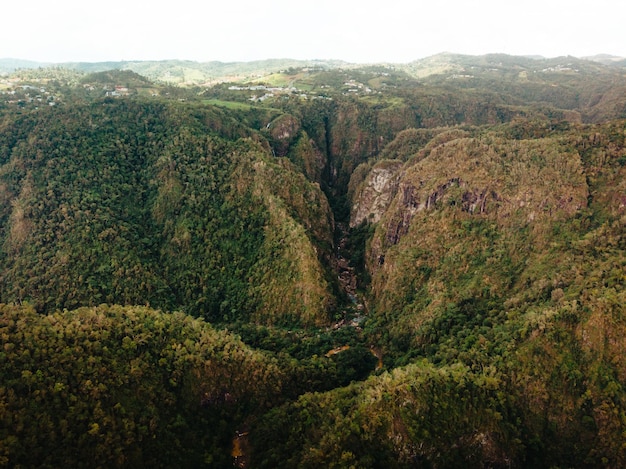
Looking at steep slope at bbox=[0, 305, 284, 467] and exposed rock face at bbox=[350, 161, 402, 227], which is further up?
exposed rock face at bbox=[350, 161, 402, 227]

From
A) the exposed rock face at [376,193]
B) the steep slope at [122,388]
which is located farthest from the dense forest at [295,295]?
the exposed rock face at [376,193]

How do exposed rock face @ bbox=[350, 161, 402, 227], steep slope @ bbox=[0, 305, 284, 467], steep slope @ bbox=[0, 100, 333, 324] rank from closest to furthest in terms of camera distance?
1. steep slope @ bbox=[0, 305, 284, 467]
2. steep slope @ bbox=[0, 100, 333, 324]
3. exposed rock face @ bbox=[350, 161, 402, 227]

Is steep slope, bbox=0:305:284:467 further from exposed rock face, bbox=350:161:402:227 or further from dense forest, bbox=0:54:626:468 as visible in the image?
exposed rock face, bbox=350:161:402:227

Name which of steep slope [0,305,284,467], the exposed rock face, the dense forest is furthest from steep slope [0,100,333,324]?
steep slope [0,305,284,467]

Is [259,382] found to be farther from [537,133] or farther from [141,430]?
[537,133]

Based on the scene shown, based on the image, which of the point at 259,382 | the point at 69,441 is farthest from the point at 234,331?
the point at 69,441

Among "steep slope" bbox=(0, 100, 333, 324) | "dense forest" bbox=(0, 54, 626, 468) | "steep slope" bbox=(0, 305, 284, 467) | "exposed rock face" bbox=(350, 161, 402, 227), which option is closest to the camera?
"steep slope" bbox=(0, 305, 284, 467)

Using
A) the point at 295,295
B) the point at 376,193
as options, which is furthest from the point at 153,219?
the point at 376,193

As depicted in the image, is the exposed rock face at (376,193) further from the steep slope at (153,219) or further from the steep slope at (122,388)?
the steep slope at (122,388)
